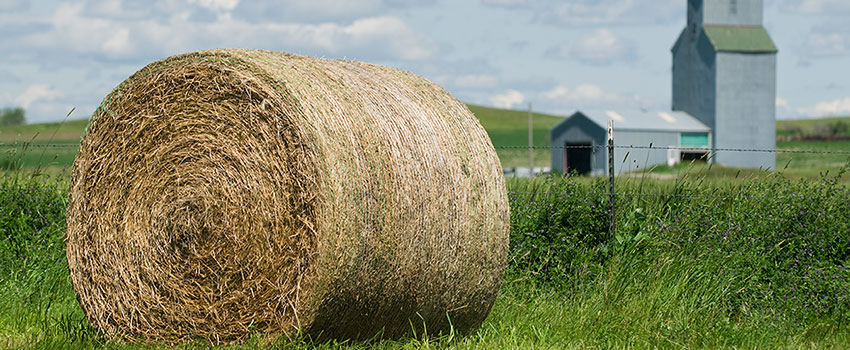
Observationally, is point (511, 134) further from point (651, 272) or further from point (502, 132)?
point (651, 272)

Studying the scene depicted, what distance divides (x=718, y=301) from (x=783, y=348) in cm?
96

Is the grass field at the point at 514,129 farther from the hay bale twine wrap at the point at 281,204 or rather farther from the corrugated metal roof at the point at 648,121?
the hay bale twine wrap at the point at 281,204

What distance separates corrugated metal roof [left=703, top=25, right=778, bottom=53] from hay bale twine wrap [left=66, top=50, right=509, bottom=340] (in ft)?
91.0

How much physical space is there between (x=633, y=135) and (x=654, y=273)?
25562mm

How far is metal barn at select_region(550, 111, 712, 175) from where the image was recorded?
3170cm

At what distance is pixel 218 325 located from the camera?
5555mm

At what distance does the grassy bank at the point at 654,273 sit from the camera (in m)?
6.14

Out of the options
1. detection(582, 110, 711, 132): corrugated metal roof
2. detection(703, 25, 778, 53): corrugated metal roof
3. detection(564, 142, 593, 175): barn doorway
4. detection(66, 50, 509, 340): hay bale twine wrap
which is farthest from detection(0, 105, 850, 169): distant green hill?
detection(703, 25, 778, 53): corrugated metal roof

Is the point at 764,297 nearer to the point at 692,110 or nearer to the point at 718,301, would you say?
the point at 718,301

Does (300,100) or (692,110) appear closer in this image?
(300,100)

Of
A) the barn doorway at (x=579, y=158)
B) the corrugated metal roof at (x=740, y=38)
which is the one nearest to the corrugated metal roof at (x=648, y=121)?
the barn doorway at (x=579, y=158)

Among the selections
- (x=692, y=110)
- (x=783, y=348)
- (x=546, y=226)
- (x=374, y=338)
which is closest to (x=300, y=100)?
(x=374, y=338)

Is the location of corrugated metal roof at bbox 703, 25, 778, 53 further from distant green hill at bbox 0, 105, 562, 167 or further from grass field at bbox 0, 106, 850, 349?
grass field at bbox 0, 106, 850, 349

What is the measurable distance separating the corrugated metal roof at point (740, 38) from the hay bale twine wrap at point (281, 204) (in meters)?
27.7
